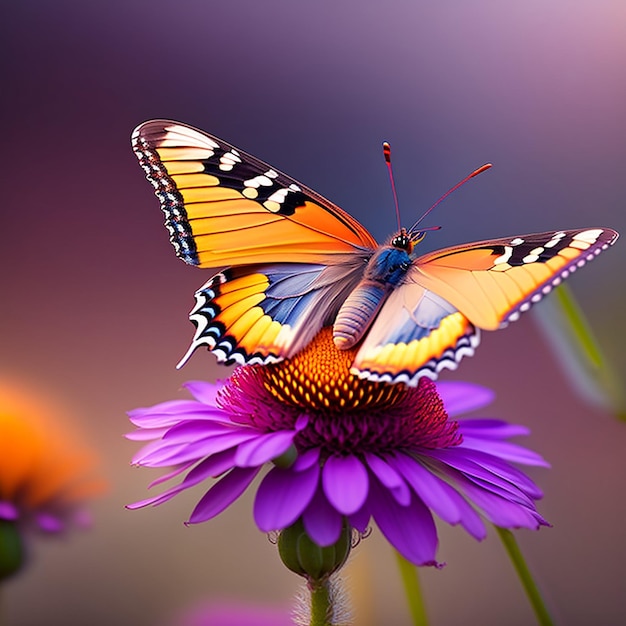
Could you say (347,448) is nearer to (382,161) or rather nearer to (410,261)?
(410,261)

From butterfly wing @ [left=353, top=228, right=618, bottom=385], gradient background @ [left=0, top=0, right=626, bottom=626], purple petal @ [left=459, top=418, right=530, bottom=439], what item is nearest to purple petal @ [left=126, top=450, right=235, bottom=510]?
butterfly wing @ [left=353, top=228, right=618, bottom=385]

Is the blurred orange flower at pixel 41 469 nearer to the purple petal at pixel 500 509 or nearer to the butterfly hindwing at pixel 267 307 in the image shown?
the butterfly hindwing at pixel 267 307

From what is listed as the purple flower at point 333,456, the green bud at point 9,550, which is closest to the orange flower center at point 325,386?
the purple flower at point 333,456

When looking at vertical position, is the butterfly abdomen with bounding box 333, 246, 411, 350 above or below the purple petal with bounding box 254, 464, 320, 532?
above

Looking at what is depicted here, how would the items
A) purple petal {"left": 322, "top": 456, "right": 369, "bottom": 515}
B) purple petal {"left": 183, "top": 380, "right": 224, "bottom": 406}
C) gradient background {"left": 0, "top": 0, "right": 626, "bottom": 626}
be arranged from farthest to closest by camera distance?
gradient background {"left": 0, "top": 0, "right": 626, "bottom": 626}, purple petal {"left": 183, "top": 380, "right": 224, "bottom": 406}, purple petal {"left": 322, "top": 456, "right": 369, "bottom": 515}

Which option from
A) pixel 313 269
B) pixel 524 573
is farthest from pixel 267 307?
pixel 524 573

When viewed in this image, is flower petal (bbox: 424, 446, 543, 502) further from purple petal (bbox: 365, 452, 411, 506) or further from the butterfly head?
the butterfly head
